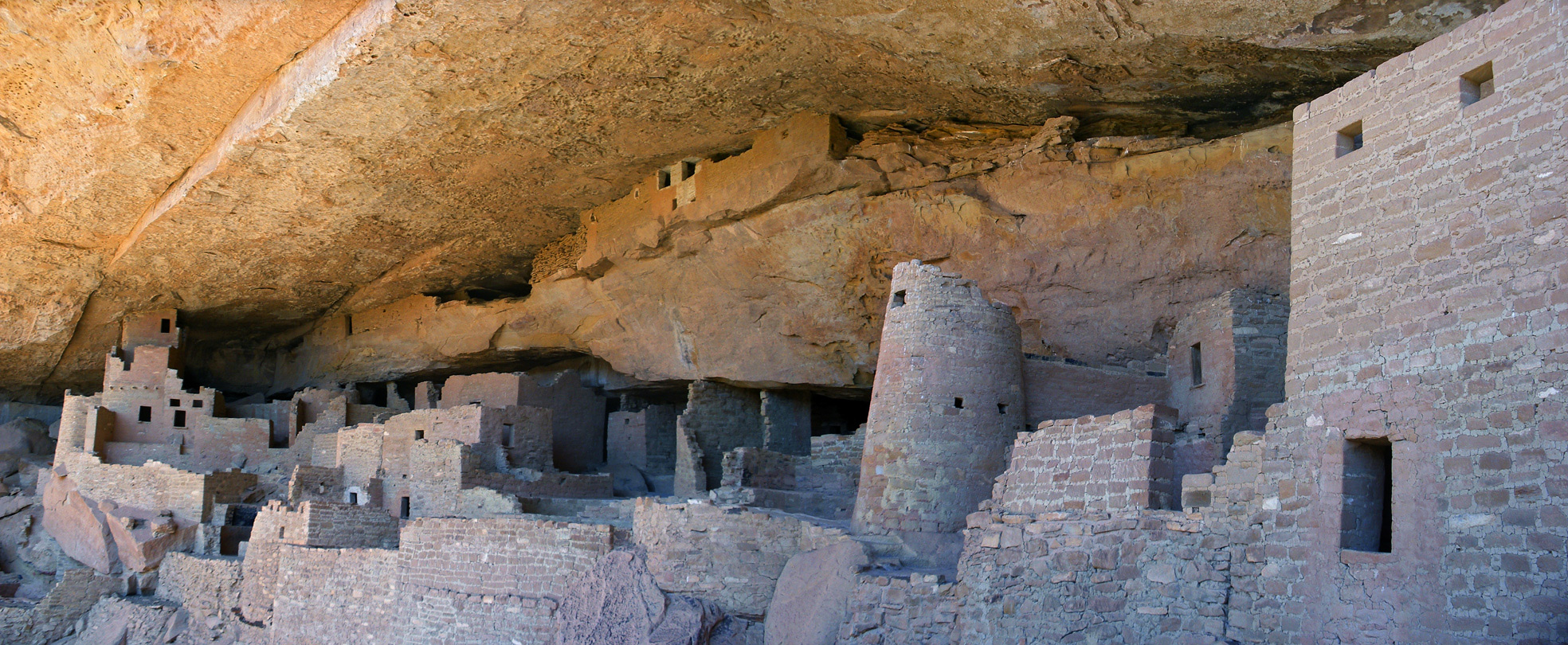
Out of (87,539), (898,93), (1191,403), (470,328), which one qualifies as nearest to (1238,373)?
(1191,403)

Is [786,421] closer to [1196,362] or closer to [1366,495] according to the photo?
[1196,362]

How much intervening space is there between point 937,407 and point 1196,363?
250 cm

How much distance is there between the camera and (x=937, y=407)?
10.1 meters

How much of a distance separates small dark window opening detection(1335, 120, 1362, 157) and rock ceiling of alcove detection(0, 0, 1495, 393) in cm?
274

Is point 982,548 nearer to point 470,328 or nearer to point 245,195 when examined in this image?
point 245,195

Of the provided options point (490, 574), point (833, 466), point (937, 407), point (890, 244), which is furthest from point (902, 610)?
point (890, 244)

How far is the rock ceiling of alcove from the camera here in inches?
403

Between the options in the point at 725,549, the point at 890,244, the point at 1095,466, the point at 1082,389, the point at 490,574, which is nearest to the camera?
the point at 1095,466

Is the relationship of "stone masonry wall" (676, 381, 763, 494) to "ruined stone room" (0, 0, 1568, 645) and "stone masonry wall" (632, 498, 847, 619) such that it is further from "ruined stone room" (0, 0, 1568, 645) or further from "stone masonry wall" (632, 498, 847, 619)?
"stone masonry wall" (632, 498, 847, 619)

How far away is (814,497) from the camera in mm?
12477

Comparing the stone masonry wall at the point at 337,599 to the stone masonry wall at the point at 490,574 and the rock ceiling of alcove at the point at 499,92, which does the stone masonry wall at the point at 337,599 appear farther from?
the rock ceiling of alcove at the point at 499,92

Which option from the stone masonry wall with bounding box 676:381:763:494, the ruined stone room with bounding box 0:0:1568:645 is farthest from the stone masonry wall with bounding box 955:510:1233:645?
the stone masonry wall with bounding box 676:381:763:494

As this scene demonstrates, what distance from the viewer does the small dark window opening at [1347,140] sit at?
6715 mm

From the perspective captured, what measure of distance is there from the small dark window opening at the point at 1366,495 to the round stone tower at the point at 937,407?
3.93 m
